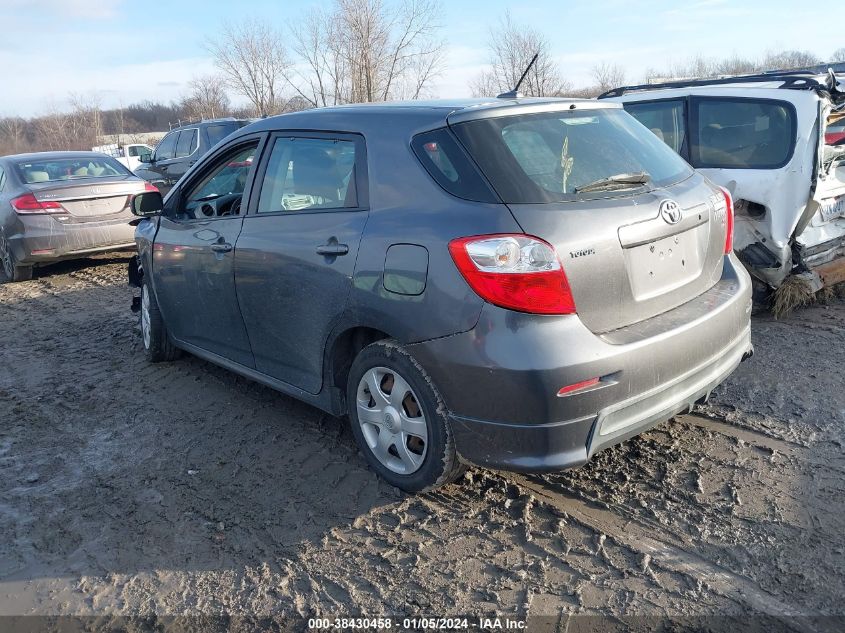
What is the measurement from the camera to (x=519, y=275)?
2.87m

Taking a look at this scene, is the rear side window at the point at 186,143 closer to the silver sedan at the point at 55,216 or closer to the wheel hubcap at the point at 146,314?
the silver sedan at the point at 55,216

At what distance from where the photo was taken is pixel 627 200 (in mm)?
3199

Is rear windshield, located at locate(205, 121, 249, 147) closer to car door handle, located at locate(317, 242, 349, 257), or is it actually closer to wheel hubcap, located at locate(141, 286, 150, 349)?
wheel hubcap, located at locate(141, 286, 150, 349)

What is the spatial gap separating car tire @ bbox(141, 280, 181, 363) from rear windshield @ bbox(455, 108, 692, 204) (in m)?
3.07

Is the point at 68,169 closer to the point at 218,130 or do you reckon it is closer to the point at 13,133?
the point at 218,130

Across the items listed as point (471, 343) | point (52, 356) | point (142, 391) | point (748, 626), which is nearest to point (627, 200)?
point (471, 343)

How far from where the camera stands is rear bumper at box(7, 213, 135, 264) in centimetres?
867

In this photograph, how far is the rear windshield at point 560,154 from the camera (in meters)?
3.10

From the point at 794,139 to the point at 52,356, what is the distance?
5.93m

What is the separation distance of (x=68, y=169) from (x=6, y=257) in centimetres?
140

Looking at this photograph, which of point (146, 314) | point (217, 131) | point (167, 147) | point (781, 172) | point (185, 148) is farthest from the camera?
point (167, 147)

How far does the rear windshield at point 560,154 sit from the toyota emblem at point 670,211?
5.8 inches

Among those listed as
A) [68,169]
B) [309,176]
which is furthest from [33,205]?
[309,176]

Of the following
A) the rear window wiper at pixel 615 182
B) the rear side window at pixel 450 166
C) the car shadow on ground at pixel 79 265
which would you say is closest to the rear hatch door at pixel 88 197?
the car shadow on ground at pixel 79 265
